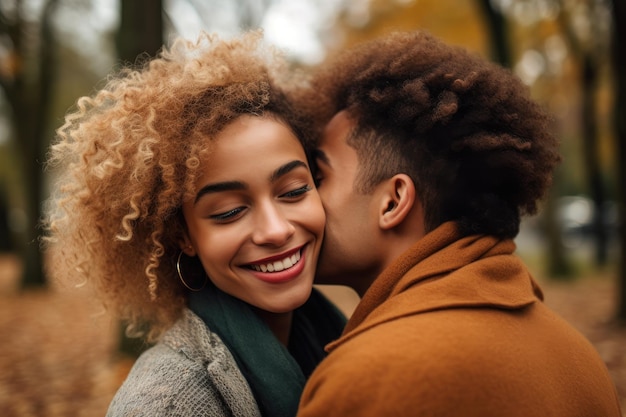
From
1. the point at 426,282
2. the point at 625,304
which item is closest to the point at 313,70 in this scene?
the point at 426,282

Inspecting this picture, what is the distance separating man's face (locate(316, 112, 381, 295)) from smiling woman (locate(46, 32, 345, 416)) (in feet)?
0.26

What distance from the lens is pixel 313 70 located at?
315cm

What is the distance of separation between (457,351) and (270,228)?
91 cm

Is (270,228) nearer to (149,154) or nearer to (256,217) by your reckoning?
(256,217)

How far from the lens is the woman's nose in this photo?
87.5 inches

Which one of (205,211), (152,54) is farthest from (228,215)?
(152,54)

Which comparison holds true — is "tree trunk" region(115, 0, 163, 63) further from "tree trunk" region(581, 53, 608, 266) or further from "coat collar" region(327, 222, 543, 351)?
"tree trunk" region(581, 53, 608, 266)

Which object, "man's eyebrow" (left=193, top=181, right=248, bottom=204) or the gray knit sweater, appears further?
"man's eyebrow" (left=193, top=181, right=248, bottom=204)

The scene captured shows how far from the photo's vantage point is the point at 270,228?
222cm

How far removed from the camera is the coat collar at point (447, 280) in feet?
5.78

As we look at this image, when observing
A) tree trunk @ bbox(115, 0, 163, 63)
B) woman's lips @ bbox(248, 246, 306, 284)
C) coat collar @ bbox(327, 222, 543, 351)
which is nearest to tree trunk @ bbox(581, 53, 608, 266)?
tree trunk @ bbox(115, 0, 163, 63)

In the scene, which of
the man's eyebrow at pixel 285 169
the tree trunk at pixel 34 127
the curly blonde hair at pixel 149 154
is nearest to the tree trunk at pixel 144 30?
the curly blonde hair at pixel 149 154

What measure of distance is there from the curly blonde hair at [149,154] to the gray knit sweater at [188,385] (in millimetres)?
355

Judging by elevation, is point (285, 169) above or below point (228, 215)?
above
